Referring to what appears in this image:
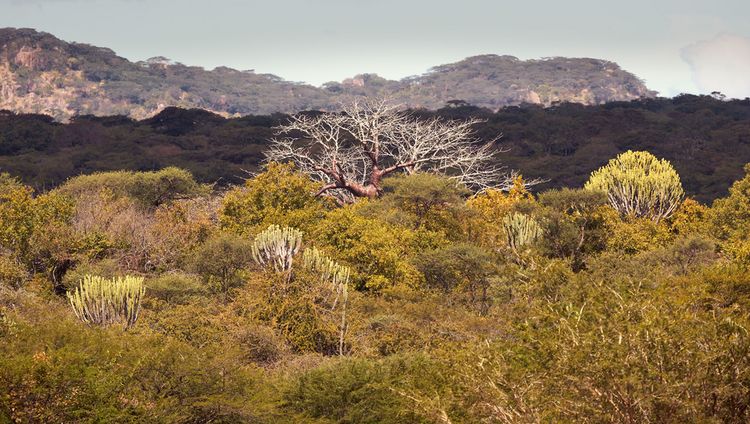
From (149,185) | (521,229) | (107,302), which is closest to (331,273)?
(107,302)

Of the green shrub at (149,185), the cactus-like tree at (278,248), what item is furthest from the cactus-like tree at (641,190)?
the cactus-like tree at (278,248)

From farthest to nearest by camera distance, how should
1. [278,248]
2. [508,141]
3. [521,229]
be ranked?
Answer: [508,141]
[521,229]
[278,248]

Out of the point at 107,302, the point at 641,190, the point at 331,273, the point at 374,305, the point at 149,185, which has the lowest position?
the point at 374,305

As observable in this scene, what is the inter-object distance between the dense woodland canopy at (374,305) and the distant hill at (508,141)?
1672 inches

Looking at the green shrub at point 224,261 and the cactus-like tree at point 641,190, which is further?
the cactus-like tree at point 641,190

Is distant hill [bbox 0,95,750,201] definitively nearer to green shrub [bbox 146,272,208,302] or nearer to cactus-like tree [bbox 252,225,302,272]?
green shrub [bbox 146,272,208,302]

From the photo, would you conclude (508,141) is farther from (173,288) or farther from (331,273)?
(173,288)

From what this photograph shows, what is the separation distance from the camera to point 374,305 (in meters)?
28.8

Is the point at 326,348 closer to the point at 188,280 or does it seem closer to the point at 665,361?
the point at 188,280

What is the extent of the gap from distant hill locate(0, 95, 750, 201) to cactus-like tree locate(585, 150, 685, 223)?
109ft

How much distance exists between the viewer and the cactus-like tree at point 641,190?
46781 millimetres

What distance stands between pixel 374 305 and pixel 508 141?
8822 centimetres

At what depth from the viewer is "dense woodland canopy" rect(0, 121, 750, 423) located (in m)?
12.7

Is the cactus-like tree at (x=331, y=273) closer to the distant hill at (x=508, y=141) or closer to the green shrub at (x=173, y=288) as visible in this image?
the green shrub at (x=173, y=288)
